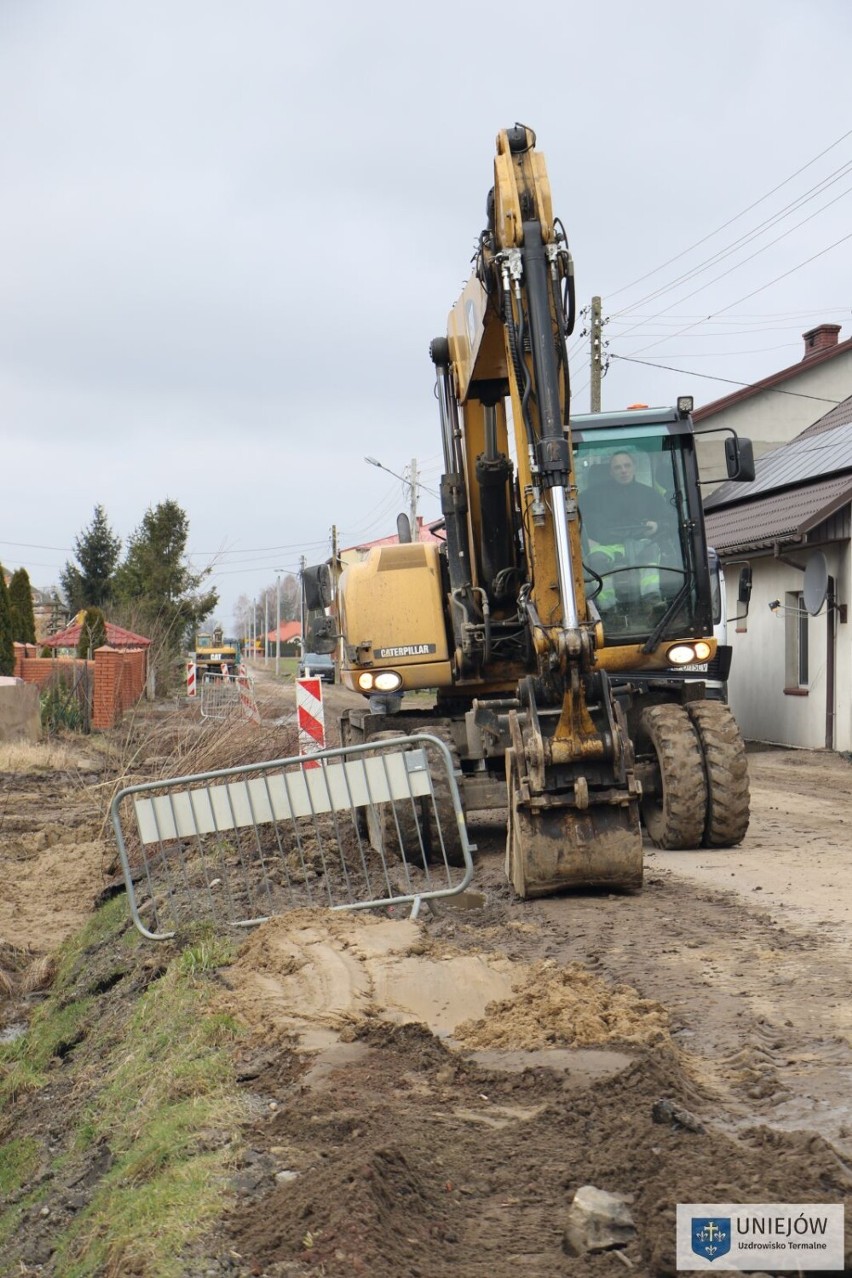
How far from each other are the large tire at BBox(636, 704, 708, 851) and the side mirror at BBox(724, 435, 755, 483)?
1814 mm

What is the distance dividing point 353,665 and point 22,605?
27.6 meters

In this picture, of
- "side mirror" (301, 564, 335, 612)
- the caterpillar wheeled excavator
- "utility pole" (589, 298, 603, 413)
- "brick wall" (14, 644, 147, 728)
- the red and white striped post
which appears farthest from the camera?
"utility pole" (589, 298, 603, 413)

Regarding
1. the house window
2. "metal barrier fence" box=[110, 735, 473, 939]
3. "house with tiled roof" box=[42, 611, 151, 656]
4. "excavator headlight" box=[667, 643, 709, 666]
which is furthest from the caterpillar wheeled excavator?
"house with tiled roof" box=[42, 611, 151, 656]

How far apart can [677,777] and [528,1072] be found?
4789 mm

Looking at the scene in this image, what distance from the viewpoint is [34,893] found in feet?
40.7

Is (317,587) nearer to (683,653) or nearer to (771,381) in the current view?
(683,653)


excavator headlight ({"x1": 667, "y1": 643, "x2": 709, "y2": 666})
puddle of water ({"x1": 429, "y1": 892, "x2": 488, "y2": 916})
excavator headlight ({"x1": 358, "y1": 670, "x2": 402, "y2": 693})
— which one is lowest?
puddle of water ({"x1": 429, "y1": 892, "x2": 488, "y2": 916})

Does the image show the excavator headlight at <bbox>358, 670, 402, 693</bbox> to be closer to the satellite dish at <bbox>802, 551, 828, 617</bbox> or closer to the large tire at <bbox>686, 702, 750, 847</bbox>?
the large tire at <bbox>686, 702, 750, 847</bbox>

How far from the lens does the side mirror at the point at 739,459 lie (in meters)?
10.1

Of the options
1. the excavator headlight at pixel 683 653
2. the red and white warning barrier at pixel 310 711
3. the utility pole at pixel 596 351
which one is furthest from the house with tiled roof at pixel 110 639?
the excavator headlight at pixel 683 653

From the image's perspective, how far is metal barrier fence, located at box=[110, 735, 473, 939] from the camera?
8.17m

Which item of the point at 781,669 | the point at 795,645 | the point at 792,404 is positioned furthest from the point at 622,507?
the point at 792,404

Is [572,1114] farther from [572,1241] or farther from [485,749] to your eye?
[485,749]

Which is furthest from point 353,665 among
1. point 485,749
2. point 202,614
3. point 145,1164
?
point 202,614
